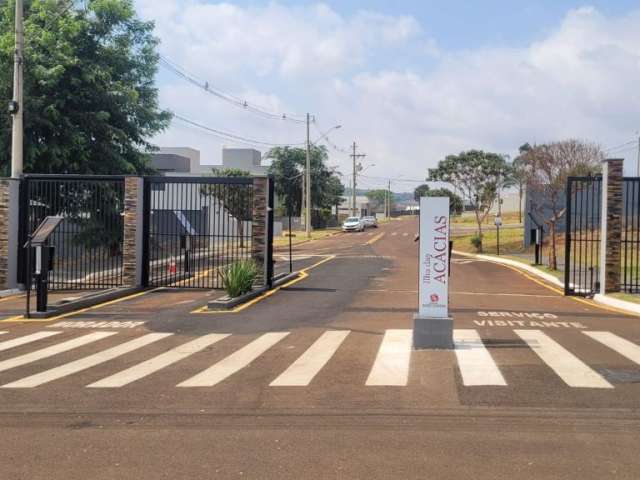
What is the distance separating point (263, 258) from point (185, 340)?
8338 millimetres

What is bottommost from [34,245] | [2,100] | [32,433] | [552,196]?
[32,433]

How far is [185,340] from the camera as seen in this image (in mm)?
11758

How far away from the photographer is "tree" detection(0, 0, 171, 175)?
2591cm

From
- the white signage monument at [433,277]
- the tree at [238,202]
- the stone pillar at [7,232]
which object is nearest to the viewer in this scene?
the white signage monument at [433,277]

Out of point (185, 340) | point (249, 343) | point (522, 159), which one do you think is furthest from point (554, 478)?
point (522, 159)

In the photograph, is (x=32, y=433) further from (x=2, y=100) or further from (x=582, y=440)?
(x=2, y=100)

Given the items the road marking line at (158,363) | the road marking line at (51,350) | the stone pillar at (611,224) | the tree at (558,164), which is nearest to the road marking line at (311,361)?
the road marking line at (158,363)

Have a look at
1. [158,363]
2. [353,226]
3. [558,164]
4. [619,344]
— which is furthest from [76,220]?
[353,226]

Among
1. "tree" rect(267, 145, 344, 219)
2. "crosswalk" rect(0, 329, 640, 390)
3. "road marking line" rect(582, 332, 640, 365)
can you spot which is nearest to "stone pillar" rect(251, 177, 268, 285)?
"crosswalk" rect(0, 329, 640, 390)

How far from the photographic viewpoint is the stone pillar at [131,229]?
64.4 ft

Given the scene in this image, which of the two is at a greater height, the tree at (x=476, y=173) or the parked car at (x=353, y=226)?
the tree at (x=476, y=173)

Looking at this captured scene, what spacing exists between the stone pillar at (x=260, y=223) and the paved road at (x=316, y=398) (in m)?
5.63

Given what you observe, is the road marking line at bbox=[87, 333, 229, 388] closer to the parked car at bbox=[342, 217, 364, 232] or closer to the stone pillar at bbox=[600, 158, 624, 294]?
the stone pillar at bbox=[600, 158, 624, 294]

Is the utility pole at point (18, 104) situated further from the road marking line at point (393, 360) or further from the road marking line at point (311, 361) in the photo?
the road marking line at point (393, 360)
